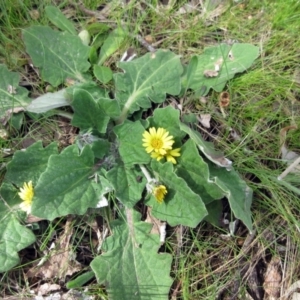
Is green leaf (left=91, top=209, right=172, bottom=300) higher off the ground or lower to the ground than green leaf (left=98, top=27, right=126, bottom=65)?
lower

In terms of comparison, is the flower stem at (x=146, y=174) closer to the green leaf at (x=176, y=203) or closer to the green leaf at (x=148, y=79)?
the green leaf at (x=176, y=203)

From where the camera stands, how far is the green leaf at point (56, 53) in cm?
203

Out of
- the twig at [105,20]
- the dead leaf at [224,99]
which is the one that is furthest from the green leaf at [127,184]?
the twig at [105,20]

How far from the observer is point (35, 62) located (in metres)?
2.04

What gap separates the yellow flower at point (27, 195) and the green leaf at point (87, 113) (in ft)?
1.00

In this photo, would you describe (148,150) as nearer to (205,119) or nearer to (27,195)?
(205,119)

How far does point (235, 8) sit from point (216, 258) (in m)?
1.15

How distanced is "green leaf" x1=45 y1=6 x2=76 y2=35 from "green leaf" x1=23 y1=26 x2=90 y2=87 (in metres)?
0.07

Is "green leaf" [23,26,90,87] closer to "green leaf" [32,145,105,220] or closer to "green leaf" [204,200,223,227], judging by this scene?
"green leaf" [32,145,105,220]

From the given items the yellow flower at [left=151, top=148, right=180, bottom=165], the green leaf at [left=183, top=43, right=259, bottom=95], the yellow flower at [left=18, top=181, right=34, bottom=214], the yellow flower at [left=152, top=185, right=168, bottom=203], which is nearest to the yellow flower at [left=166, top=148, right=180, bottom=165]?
the yellow flower at [left=151, top=148, right=180, bottom=165]

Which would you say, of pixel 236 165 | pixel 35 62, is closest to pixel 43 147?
pixel 35 62

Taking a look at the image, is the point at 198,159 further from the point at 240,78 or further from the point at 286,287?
the point at 286,287

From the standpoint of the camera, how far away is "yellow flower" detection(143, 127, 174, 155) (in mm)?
1875

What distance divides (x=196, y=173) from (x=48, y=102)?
25.6 inches
